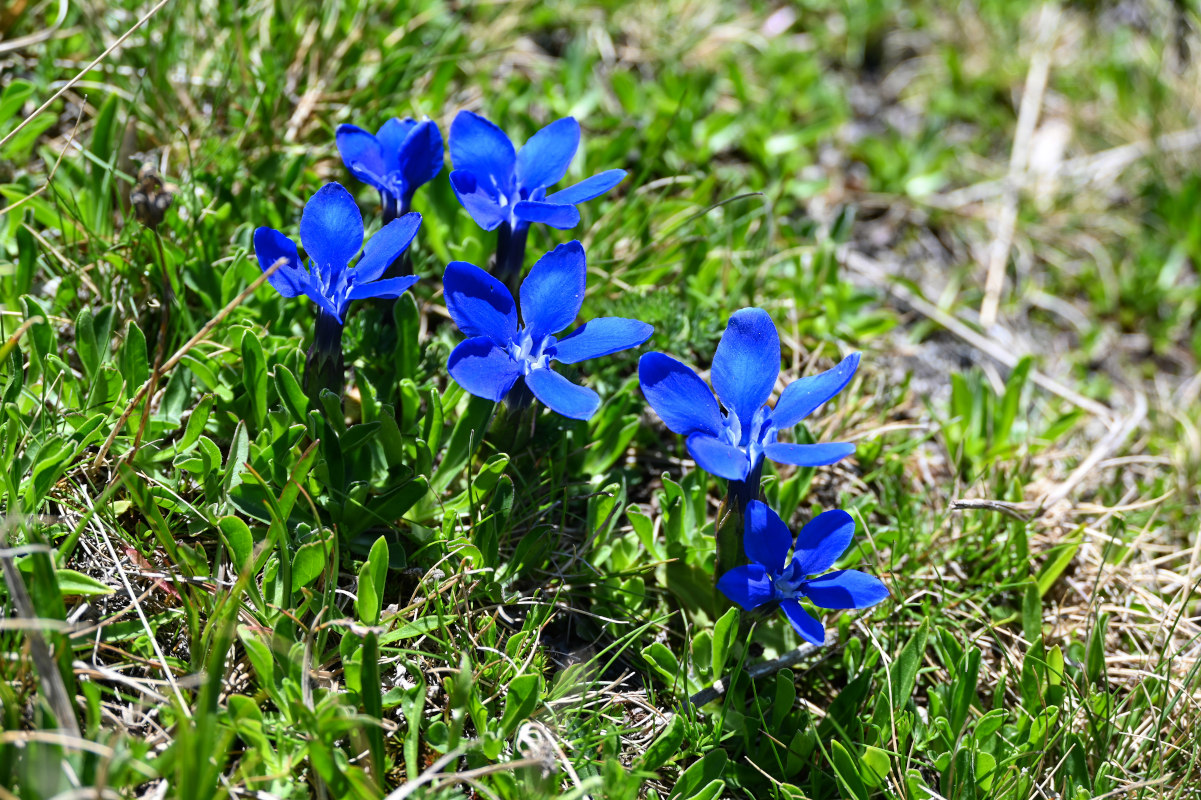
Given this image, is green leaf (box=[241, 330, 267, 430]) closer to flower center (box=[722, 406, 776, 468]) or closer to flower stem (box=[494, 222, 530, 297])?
flower stem (box=[494, 222, 530, 297])

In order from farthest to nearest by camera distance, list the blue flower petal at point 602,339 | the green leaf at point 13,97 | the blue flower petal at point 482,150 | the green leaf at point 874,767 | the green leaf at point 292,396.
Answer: the green leaf at point 13,97, the blue flower petal at point 482,150, the green leaf at point 292,396, the green leaf at point 874,767, the blue flower petal at point 602,339

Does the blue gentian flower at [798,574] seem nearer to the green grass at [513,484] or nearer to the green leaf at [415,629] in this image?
the green grass at [513,484]

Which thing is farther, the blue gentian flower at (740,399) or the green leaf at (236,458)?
the green leaf at (236,458)

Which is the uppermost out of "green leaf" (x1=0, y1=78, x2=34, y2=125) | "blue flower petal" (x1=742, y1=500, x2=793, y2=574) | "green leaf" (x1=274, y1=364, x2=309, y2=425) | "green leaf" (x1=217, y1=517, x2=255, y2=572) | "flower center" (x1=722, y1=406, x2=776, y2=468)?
"green leaf" (x1=0, y1=78, x2=34, y2=125)

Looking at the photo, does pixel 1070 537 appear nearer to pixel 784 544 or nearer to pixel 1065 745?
pixel 1065 745

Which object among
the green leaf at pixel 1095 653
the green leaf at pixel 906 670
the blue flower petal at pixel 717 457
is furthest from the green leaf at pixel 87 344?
the green leaf at pixel 1095 653

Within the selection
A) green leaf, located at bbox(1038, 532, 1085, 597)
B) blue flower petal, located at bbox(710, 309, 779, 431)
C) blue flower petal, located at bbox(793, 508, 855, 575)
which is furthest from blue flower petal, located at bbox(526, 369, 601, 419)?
green leaf, located at bbox(1038, 532, 1085, 597)

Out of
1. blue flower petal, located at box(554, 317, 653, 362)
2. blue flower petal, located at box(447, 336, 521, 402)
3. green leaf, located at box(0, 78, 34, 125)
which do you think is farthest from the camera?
green leaf, located at box(0, 78, 34, 125)
